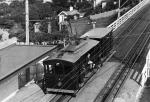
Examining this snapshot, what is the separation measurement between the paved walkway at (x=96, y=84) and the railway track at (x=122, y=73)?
0.38 m

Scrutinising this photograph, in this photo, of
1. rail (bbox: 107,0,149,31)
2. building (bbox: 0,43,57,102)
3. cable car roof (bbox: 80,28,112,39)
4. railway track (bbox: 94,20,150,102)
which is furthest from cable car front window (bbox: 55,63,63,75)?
rail (bbox: 107,0,149,31)

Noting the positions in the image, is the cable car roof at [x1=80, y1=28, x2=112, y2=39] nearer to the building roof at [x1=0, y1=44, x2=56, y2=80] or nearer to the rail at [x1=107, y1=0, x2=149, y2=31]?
the building roof at [x1=0, y1=44, x2=56, y2=80]

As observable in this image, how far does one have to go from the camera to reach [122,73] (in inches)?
863

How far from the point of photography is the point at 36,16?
88.6 meters

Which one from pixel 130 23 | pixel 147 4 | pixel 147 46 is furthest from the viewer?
pixel 147 4

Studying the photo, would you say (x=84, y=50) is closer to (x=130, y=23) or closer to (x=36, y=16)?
(x=130, y=23)

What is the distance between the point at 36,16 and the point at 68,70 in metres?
73.3

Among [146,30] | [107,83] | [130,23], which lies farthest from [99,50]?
[130,23]

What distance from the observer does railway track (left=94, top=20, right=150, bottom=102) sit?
17.9 meters

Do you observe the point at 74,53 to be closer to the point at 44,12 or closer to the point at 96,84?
the point at 96,84

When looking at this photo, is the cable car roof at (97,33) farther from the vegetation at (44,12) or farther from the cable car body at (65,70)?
the vegetation at (44,12)

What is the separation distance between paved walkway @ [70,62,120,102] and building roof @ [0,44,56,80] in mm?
3857

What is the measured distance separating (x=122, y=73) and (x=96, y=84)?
2.89 m

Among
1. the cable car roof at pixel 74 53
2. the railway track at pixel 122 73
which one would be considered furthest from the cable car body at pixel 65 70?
the railway track at pixel 122 73
